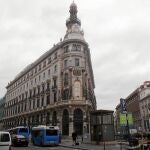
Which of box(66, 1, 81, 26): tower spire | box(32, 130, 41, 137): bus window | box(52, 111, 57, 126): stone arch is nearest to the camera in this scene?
box(32, 130, 41, 137): bus window

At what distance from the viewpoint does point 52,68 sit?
2490 inches

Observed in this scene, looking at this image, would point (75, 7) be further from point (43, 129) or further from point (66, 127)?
point (43, 129)

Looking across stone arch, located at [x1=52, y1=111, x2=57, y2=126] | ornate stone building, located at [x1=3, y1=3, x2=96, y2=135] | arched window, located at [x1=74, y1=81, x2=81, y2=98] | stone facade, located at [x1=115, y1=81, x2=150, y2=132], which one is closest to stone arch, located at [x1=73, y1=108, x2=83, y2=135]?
ornate stone building, located at [x1=3, y1=3, x2=96, y2=135]

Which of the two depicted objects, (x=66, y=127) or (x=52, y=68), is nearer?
(x=66, y=127)

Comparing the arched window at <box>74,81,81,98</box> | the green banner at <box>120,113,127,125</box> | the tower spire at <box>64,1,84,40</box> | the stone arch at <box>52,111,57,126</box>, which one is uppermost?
Result: the tower spire at <box>64,1,84,40</box>

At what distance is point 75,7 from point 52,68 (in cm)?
1698

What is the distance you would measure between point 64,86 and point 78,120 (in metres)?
8.21

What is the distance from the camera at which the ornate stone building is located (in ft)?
178

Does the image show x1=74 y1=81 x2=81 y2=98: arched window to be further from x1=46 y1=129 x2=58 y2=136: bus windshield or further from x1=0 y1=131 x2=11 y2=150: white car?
x1=0 y1=131 x2=11 y2=150: white car

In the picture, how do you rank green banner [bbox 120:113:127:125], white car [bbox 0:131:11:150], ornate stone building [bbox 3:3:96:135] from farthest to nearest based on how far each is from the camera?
1. ornate stone building [bbox 3:3:96:135]
2. green banner [bbox 120:113:127:125]
3. white car [bbox 0:131:11:150]

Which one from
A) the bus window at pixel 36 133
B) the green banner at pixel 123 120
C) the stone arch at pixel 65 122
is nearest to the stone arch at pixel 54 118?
the stone arch at pixel 65 122

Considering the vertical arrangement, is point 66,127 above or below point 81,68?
below

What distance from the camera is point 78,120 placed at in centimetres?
5394

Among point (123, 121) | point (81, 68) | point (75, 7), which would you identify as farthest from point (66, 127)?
point (123, 121)
